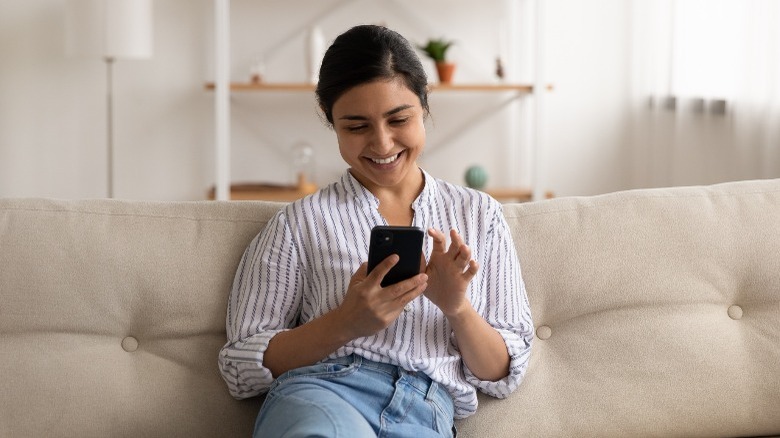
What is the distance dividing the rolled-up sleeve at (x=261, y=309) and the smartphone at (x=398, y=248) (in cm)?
21

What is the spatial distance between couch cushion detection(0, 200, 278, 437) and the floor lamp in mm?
2457

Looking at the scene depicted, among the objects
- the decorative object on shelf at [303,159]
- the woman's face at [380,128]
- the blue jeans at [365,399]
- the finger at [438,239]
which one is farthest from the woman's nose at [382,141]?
the decorative object on shelf at [303,159]

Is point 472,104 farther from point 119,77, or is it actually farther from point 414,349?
point 414,349

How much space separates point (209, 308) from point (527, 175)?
3261 mm

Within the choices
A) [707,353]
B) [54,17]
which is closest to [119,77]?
[54,17]

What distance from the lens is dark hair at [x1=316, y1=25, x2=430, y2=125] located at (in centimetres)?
166

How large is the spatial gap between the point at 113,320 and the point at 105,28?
2.61 meters

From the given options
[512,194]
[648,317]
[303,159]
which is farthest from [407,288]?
[303,159]

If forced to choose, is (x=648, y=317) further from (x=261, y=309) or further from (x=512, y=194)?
(x=512, y=194)

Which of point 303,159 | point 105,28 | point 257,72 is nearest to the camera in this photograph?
point 105,28

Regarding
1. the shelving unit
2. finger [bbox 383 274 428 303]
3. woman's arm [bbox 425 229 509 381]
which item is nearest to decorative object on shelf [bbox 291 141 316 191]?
the shelving unit

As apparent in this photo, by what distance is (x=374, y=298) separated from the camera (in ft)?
4.90

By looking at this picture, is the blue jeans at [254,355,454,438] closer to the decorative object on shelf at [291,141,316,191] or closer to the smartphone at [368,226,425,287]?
the smartphone at [368,226,425,287]

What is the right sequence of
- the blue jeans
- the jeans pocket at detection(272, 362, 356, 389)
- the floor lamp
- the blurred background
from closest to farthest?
the blue jeans → the jeans pocket at detection(272, 362, 356, 389) → the floor lamp → the blurred background
